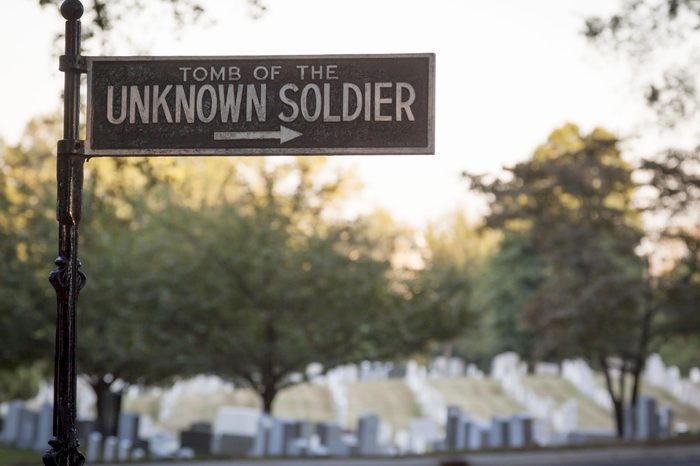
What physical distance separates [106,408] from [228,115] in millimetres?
28320

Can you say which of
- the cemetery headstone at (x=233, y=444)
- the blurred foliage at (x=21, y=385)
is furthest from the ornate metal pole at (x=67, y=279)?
the blurred foliage at (x=21, y=385)

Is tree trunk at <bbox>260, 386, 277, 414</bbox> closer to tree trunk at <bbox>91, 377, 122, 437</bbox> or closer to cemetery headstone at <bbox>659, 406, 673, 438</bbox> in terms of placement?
tree trunk at <bbox>91, 377, 122, 437</bbox>

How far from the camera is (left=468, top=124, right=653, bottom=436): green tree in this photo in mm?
29969

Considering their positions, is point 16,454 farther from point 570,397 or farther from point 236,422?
point 570,397

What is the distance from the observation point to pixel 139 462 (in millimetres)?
22797

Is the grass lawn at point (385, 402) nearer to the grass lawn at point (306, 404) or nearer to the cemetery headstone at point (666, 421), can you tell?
the grass lawn at point (306, 404)

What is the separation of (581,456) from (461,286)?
8.11m

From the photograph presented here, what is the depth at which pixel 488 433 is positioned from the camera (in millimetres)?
29828

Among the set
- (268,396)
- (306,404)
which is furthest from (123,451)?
(306,404)

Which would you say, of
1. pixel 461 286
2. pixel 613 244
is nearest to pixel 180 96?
pixel 461 286

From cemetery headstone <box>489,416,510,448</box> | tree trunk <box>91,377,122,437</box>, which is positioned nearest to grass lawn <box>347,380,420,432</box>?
cemetery headstone <box>489,416,510,448</box>

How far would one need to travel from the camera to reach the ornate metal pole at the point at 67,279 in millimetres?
4691

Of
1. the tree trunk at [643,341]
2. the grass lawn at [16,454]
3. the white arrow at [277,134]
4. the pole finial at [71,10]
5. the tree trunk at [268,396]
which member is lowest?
the grass lawn at [16,454]

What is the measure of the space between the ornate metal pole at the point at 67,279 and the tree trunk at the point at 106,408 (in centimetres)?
2632
